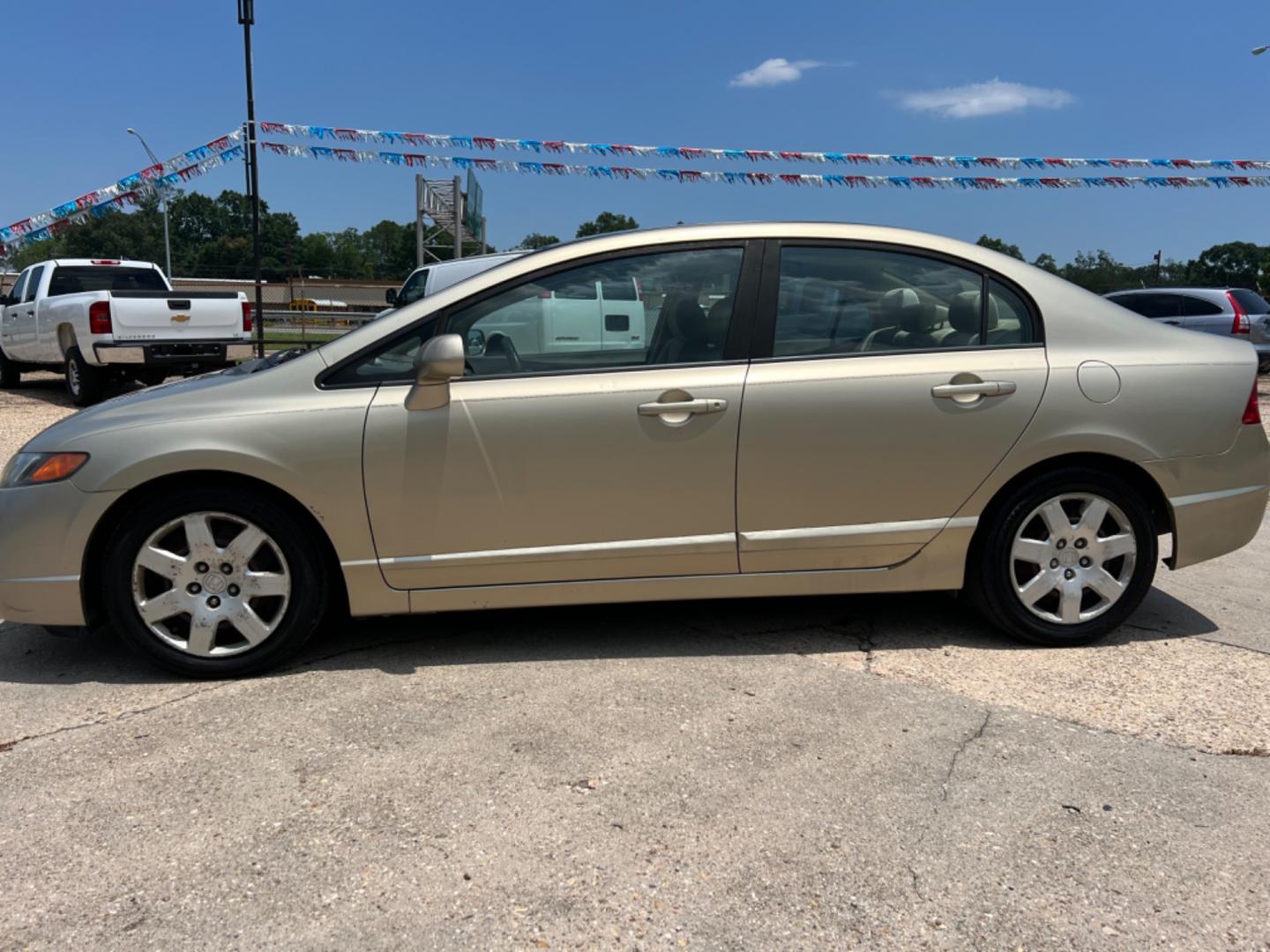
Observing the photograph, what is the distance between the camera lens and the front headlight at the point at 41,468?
3.32 meters

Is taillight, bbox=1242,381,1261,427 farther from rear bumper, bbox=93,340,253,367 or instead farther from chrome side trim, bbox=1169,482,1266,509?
rear bumper, bbox=93,340,253,367

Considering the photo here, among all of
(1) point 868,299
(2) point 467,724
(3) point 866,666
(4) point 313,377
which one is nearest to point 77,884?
(2) point 467,724

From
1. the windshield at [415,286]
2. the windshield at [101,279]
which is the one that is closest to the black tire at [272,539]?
the windshield at [415,286]

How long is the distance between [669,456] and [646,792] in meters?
1.23

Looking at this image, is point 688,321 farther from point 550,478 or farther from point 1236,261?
point 1236,261

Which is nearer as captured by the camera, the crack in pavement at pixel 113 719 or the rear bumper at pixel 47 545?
the crack in pavement at pixel 113 719

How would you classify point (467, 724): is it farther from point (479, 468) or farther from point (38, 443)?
point (38, 443)

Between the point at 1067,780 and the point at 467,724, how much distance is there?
1839mm

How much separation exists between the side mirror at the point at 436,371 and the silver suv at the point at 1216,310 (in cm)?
1414

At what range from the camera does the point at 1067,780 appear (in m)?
2.75

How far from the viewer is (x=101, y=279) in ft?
43.4

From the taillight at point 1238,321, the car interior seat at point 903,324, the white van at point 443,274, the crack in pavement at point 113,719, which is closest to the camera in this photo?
the crack in pavement at point 113,719

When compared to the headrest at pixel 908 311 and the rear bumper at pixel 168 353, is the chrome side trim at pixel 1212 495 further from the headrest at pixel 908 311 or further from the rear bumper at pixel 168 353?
the rear bumper at pixel 168 353

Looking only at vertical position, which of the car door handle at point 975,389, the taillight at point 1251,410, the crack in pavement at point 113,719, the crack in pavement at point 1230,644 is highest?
the car door handle at point 975,389
